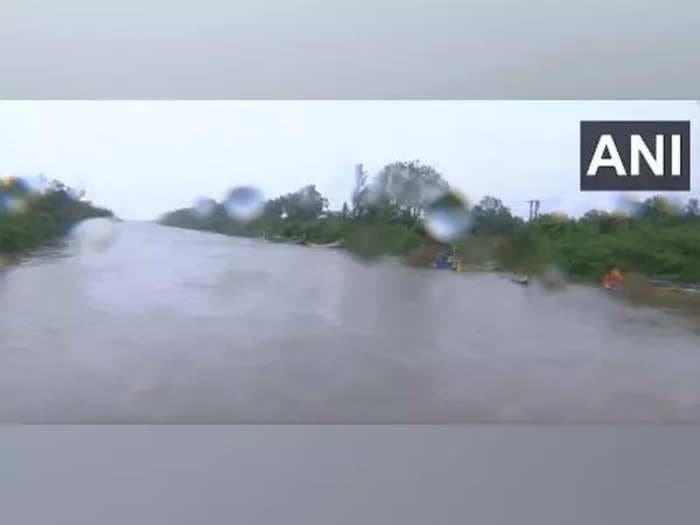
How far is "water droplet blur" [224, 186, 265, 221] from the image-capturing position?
9.97 feet

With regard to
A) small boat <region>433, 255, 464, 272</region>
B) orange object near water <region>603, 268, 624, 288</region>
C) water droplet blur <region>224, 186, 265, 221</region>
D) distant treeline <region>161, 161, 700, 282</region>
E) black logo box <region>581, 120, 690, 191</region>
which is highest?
black logo box <region>581, 120, 690, 191</region>

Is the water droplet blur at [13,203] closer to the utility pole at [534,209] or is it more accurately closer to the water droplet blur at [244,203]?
the water droplet blur at [244,203]

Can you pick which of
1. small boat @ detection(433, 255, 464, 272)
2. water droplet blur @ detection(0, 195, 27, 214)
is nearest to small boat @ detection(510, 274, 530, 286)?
small boat @ detection(433, 255, 464, 272)

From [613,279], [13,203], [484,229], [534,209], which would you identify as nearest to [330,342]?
[484,229]

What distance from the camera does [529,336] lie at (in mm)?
3064

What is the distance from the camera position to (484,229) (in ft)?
10.0

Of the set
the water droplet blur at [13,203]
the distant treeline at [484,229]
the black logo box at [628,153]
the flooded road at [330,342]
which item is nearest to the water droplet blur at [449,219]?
the distant treeline at [484,229]

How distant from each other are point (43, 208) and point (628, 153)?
2177mm

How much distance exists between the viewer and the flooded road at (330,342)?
9.98 ft

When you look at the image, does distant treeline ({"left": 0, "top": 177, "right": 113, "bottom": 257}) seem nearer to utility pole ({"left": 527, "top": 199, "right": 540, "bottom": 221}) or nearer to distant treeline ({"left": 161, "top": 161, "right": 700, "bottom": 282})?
distant treeline ({"left": 161, "top": 161, "right": 700, "bottom": 282})

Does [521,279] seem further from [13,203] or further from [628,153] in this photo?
Result: [13,203]

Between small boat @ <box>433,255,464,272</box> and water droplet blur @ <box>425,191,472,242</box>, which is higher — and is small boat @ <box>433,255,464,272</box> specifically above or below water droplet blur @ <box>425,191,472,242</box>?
below

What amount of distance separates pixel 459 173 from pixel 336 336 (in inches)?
29.9

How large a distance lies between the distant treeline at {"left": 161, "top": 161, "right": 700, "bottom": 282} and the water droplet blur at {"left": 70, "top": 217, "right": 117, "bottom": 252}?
1.20 feet
